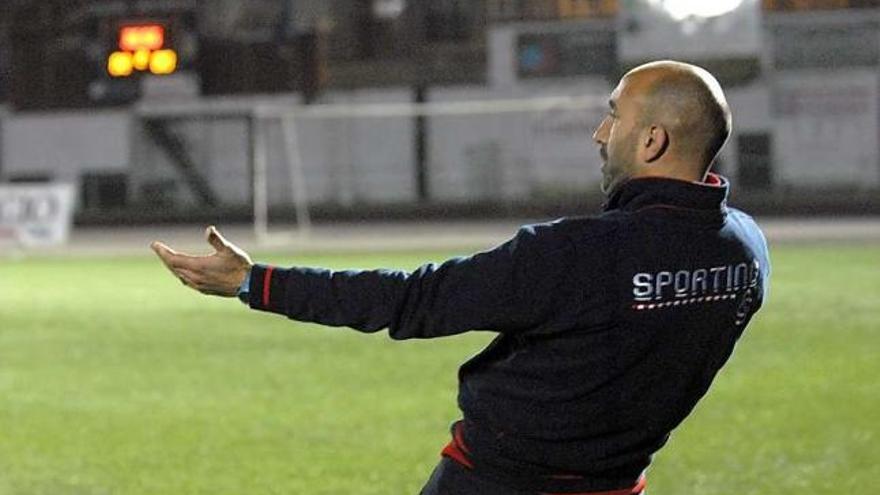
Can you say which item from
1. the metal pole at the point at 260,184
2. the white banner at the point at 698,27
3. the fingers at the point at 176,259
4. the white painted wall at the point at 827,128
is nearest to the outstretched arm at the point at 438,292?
the fingers at the point at 176,259

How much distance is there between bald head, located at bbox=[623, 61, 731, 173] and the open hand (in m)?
0.86

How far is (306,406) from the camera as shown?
31.8 ft

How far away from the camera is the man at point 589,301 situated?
3.45m

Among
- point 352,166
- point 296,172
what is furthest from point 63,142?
point 352,166

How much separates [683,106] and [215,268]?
38.8 inches

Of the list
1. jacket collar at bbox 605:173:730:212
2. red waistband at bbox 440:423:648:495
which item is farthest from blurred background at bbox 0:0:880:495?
jacket collar at bbox 605:173:730:212

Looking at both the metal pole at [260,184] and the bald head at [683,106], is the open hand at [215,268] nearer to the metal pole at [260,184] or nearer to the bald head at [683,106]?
the bald head at [683,106]

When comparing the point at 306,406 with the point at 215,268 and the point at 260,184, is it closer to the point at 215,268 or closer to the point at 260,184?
the point at 215,268

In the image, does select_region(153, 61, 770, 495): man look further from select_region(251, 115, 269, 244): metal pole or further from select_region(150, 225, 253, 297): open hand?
select_region(251, 115, 269, 244): metal pole

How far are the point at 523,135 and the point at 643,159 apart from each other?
34024 mm

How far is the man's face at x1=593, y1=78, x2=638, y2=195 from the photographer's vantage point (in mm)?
3549

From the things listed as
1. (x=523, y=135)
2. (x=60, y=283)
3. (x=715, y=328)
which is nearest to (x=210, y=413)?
(x=715, y=328)

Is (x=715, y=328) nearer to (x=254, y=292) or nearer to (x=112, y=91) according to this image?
(x=254, y=292)

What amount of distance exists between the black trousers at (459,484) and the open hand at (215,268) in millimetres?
594
